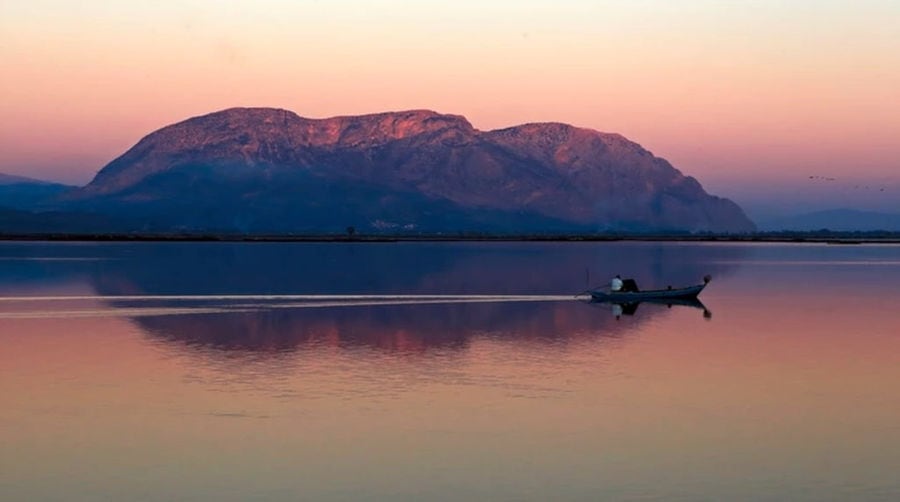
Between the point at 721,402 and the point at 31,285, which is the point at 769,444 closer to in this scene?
the point at 721,402

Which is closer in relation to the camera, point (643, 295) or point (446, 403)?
point (446, 403)

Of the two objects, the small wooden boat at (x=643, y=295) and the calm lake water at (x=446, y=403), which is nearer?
the calm lake water at (x=446, y=403)

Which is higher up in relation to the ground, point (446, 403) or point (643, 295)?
point (643, 295)

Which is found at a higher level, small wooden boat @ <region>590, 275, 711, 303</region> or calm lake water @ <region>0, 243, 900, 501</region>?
small wooden boat @ <region>590, 275, 711, 303</region>

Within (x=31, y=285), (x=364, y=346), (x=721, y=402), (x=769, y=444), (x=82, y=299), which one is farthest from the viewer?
(x=31, y=285)

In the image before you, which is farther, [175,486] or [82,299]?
→ [82,299]

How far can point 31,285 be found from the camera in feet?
287

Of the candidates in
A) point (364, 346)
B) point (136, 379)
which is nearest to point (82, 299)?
point (364, 346)

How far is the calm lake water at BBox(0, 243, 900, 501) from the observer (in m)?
23.7

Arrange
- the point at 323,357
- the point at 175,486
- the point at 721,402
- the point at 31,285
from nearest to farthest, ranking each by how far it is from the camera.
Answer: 1. the point at 175,486
2. the point at 721,402
3. the point at 323,357
4. the point at 31,285

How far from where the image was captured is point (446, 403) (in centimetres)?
3238

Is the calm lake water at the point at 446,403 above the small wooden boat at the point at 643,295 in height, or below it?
below

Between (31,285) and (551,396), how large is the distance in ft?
212

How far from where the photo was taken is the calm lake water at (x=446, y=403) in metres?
23.7
